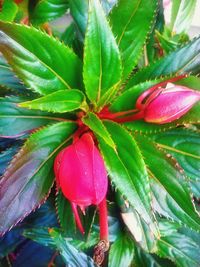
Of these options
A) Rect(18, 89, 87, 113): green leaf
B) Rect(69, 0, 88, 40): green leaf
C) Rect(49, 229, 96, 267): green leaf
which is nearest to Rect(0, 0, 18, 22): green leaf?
Rect(69, 0, 88, 40): green leaf

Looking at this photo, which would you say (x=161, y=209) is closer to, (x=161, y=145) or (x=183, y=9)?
(x=161, y=145)

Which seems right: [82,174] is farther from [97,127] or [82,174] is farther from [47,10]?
[47,10]

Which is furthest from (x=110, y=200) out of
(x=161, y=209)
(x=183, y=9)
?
(x=183, y=9)

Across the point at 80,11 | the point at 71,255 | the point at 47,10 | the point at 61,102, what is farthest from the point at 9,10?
the point at 71,255

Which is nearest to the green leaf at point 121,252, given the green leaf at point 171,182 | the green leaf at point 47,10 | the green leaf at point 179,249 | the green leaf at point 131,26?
the green leaf at point 179,249

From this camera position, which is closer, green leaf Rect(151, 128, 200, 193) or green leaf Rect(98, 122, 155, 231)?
green leaf Rect(98, 122, 155, 231)

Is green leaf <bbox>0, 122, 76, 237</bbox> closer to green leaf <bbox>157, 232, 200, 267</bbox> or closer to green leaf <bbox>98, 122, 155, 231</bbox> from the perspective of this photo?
green leaf <bbox>98, 122, 155, 231</bbox>
